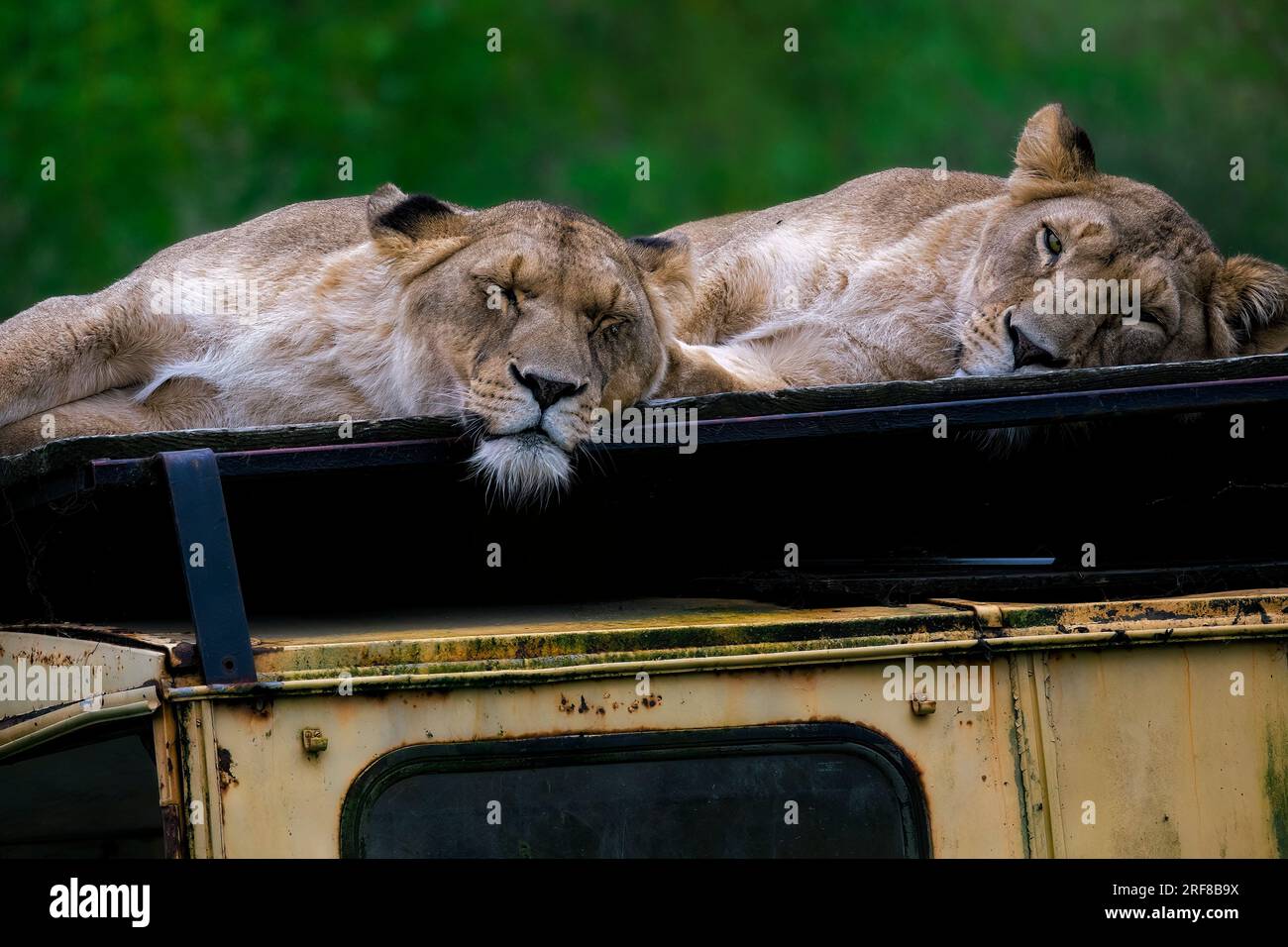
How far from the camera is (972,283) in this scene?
559 cm

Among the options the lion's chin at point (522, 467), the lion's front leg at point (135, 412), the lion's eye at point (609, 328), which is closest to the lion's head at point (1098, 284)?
the lion's eye at point (609, 328)

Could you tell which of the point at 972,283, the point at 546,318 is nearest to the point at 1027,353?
the point at 972,283

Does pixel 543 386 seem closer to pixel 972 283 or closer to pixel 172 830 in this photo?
pixel 172 830

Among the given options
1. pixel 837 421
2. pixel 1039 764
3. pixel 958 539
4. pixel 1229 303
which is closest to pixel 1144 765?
pixel 1039 764

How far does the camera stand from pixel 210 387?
4.88 metres

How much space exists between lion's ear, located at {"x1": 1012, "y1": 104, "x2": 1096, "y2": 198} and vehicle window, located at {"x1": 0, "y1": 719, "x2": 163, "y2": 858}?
10.8 ft

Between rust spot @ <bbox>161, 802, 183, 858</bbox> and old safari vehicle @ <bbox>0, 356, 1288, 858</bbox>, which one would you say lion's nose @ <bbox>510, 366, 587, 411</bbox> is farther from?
rust spot @ <bbox>161, 802, 183, 858</bbox>

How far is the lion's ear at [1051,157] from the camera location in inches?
225

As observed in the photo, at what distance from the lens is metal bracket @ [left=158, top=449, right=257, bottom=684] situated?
2.83 metres

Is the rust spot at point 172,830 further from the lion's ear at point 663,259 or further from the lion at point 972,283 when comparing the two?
the lion's ear at point 663,259

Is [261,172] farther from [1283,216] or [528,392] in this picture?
[528,392]

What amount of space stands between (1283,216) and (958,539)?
44.5ft

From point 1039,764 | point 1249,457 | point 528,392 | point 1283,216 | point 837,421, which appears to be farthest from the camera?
point 1283,216

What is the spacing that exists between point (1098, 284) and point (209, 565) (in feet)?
9.78
